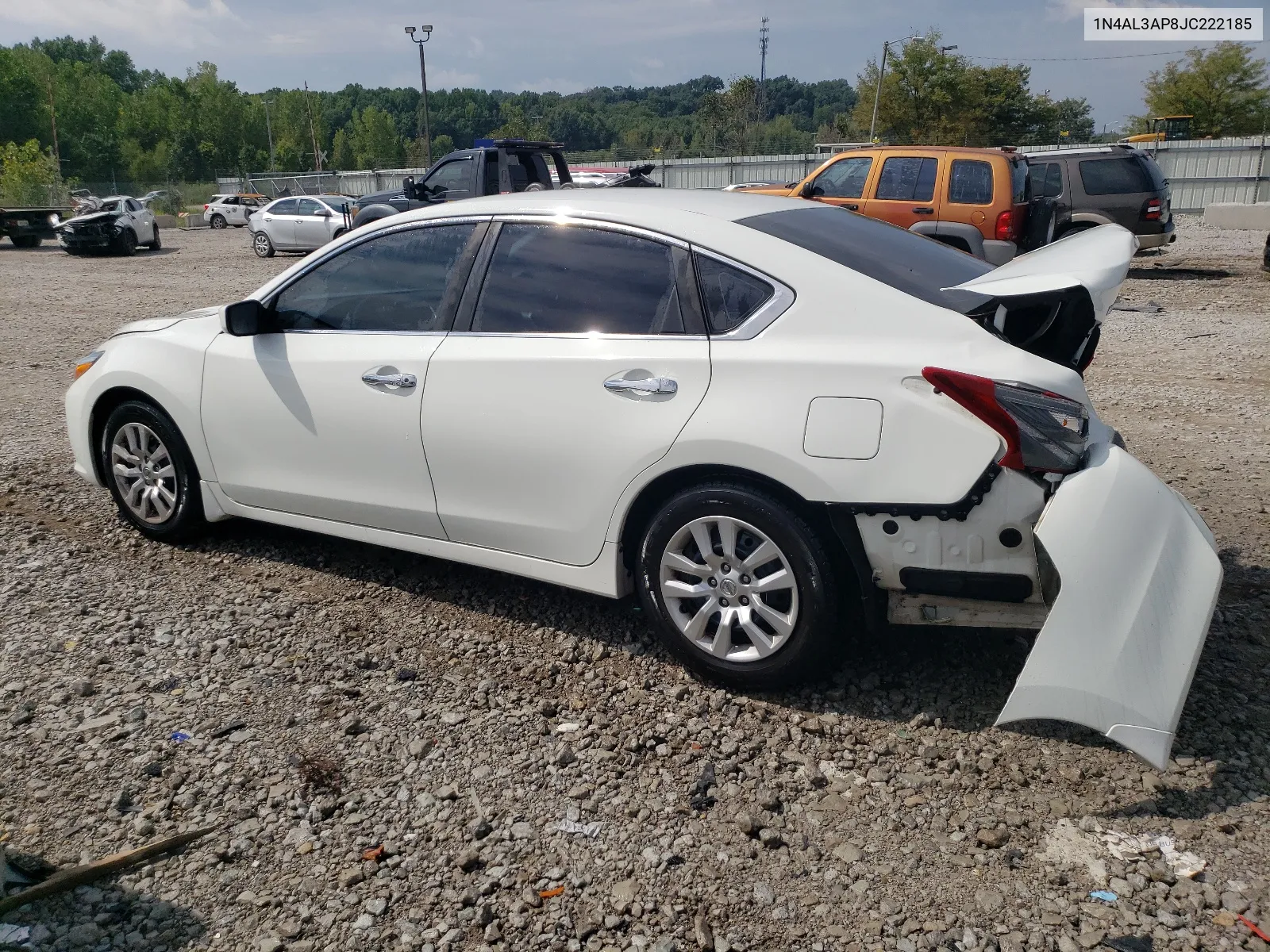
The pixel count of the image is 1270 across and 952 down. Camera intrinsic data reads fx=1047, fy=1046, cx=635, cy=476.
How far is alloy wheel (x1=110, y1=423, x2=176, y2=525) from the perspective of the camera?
5.04m

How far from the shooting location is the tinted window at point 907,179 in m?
12.8

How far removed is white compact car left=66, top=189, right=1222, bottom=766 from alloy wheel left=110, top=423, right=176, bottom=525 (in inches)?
12.8

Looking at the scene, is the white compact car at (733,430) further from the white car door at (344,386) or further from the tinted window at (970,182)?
the tinted window at (970,182)

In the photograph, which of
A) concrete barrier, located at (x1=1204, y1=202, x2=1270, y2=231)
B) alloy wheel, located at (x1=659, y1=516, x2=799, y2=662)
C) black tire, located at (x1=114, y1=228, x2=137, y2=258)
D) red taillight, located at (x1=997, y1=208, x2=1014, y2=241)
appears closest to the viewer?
alloy wheel, located at (x1=659, y1=516, x2=799, y2=662)

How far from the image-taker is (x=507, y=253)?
411 cm

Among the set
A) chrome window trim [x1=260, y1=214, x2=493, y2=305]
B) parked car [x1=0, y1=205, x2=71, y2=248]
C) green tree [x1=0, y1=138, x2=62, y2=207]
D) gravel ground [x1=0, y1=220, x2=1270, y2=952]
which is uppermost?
green tree [x1=0, y1=138, x2=62, y2=207]

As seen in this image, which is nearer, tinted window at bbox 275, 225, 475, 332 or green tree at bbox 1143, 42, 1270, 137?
tinted window at bbox 275, 225, 475, 332

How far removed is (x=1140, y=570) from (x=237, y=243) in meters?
32.0

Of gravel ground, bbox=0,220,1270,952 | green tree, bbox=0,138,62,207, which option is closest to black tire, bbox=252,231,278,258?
gravel ground, bbox=0,220,1270,952

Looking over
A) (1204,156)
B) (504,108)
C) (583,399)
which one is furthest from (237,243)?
(504,108)

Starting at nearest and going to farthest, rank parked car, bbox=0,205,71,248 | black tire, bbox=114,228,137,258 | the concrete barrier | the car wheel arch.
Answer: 1. the car wheel arch
2. the concrete barrier
3. black tire, bbox=114,228,137,258
4. parked car, bbox=0,205,71,248

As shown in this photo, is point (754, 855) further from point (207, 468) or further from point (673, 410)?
point (207, 468)

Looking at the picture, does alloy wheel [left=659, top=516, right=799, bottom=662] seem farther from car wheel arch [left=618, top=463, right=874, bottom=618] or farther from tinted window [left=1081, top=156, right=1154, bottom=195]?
tinted window [left=1081, top=156, right=1154, bottom=195]

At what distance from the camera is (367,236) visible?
4.44 meters
